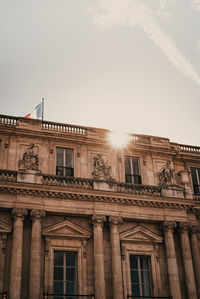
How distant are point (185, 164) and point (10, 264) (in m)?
14.3

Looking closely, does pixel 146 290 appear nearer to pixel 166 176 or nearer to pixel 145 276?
pixel 145 276

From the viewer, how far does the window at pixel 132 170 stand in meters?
28.1

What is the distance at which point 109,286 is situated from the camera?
78.1 feet

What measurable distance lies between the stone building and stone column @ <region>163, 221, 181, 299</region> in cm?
6

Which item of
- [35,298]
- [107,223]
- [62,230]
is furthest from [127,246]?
[35,298]

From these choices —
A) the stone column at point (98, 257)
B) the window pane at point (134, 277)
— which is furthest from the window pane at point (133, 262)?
the stone column at point (98, 257)

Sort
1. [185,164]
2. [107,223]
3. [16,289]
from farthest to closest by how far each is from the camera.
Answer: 1. [185,164]
2. [107,223]
3. [16,289]

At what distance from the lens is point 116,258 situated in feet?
78.7

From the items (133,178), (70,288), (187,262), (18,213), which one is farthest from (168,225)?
(18,213)

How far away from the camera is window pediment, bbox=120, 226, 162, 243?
83.4ft

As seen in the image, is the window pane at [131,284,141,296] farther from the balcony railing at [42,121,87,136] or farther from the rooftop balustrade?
the balcony railing at [42,121,87,136]

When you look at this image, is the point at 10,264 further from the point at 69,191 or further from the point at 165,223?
the point at 165,223

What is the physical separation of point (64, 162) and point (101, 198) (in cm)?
365

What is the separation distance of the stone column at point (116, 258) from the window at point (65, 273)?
7.11 ft
